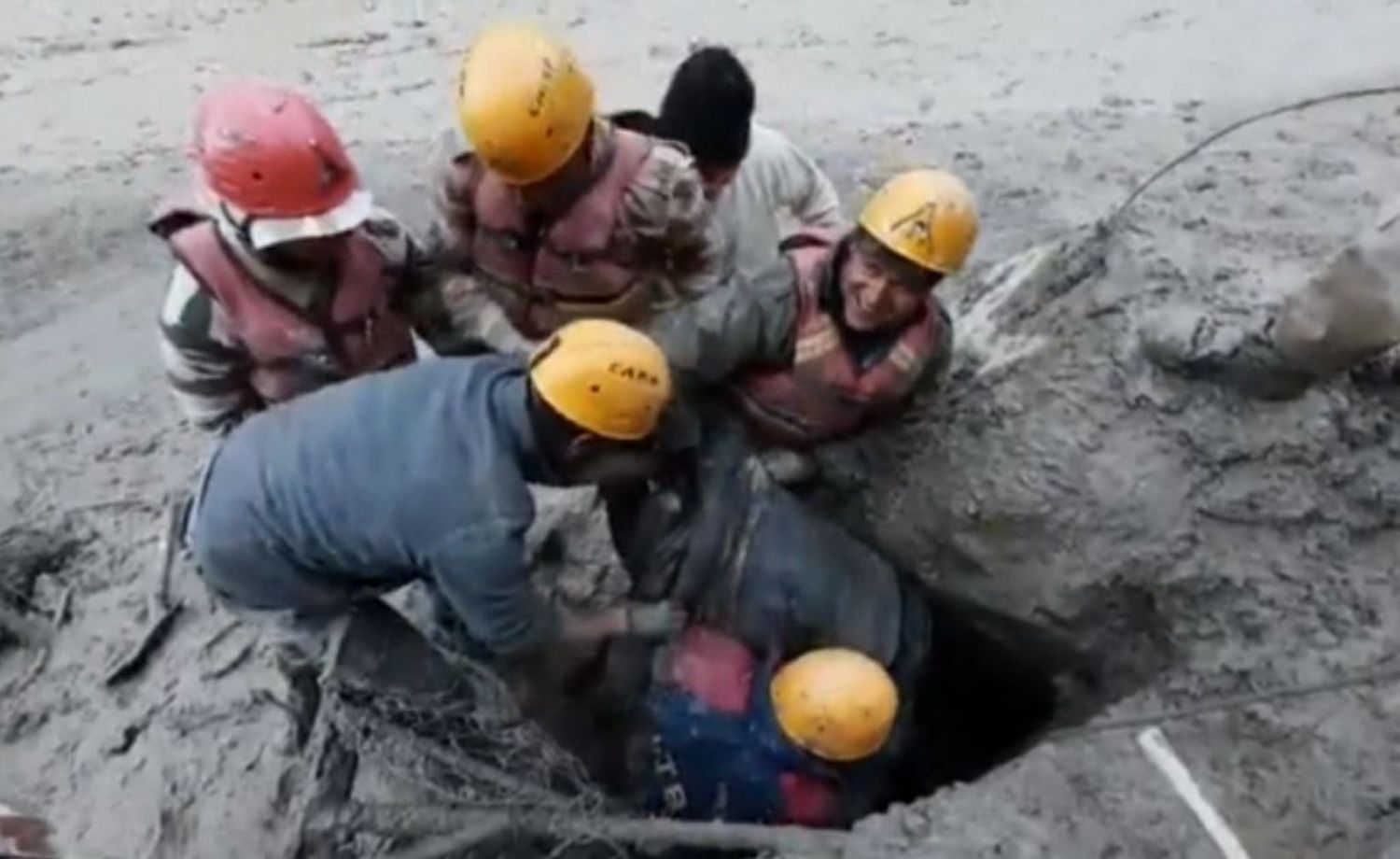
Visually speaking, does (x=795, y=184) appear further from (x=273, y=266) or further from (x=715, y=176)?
(x=273, y=266)

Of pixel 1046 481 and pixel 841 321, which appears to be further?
pixel 1046 481

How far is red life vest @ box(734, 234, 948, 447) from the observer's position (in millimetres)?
4922

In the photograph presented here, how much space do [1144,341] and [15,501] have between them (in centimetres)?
325

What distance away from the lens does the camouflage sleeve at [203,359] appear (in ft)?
15.7

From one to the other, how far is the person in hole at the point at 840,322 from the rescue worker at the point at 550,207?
0.18 m

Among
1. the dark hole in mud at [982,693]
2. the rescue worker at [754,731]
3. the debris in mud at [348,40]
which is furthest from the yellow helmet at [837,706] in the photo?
the debris in mud at [348,40]

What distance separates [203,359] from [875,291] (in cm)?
159

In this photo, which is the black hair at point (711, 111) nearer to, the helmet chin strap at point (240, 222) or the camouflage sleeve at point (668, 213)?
the camouflage sleeve at point (668, 213)

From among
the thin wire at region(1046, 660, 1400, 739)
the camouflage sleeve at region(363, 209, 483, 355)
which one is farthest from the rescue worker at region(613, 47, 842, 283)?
the thin wire at region(1046, 660, 1400, 739)

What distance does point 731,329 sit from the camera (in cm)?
487

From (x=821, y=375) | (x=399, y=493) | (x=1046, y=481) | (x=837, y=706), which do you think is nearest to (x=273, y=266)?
(x=399, y=493)

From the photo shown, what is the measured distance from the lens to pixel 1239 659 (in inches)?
185

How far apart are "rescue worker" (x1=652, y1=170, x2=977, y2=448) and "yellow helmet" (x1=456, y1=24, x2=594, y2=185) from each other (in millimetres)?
514

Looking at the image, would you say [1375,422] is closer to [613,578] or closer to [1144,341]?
[1144,341]
